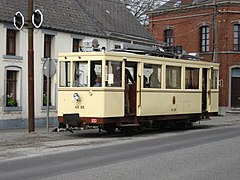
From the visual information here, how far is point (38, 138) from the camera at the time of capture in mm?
17266

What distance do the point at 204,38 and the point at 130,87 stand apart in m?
25.7

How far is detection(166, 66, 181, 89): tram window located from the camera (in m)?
20.5

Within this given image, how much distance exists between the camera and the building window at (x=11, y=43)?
22.7 meters

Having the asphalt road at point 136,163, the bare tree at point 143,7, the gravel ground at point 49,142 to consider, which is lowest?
the gravel ground at point 49,142

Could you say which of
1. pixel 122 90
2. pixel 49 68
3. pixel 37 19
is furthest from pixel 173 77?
pixel 37 19

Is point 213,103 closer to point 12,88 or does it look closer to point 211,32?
point 12,88

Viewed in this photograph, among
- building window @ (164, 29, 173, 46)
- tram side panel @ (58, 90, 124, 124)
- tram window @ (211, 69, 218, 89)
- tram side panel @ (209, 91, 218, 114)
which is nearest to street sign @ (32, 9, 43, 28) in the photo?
tram side panel @ (58, 90, 124, 124)

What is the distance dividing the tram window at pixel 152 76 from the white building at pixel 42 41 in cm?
236

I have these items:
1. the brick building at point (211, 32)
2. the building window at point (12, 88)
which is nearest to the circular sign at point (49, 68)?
the building window at point (12, 88)

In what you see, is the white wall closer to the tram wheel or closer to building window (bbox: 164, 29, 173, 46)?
the tram wheel

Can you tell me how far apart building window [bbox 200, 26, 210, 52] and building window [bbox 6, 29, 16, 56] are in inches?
927

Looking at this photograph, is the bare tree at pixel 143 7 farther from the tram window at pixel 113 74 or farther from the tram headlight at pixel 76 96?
the tram headlight at pixel 76 96

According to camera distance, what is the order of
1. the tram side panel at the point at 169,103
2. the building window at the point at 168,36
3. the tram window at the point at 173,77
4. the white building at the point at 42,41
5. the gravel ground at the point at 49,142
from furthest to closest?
the building window at the point at 168,36, the white building at the point at 42,41, the tram window at the point at 173,77, the tram side panel at the point at 169,103, the gravel ground at the point at 49,142

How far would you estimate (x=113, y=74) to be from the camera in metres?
17.8
